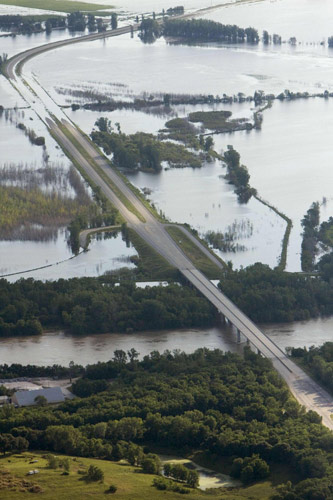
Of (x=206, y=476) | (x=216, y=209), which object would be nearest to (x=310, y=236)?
(x=216, y=209)

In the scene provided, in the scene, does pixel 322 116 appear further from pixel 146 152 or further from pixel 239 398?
pixel 239 398

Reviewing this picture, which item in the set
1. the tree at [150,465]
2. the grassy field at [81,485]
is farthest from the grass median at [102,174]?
the grassy field at [81,485]

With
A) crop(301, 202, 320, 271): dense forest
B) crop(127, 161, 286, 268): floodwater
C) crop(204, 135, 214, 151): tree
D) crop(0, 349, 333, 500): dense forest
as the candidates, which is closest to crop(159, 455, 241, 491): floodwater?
crop(0, 349, 333, 500): dense forest

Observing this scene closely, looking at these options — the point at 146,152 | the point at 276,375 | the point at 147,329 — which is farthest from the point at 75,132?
the point at 276,375

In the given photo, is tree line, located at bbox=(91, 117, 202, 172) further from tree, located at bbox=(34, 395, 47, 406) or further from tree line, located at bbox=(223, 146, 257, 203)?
tree, located at bbox=(34, 395, 47, 406)

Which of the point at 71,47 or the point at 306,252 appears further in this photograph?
the point at 71,47
